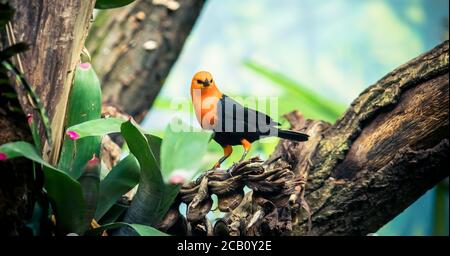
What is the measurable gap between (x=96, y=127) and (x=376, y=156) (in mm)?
767

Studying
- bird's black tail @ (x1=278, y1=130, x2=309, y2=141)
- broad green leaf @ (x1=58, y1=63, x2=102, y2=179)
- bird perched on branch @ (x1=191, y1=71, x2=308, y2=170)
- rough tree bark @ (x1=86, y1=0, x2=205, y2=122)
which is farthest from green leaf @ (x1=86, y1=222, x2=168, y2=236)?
rough tree bark @ (x1=86, y1=0, x2=205, y2=122)

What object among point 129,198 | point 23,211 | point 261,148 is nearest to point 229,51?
point 261,148

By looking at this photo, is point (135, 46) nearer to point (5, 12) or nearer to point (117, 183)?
point (117, 183)

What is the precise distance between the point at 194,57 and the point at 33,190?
345cm

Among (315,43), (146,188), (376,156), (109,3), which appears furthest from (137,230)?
(315,43)

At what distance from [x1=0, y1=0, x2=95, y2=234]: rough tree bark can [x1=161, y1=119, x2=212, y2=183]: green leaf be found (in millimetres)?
282

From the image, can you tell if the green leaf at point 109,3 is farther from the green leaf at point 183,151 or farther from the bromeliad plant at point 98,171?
the green leaf at point 183,151

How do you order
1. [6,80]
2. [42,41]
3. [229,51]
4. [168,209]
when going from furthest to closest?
[229,51] < [168,209] < [42,41] < [6,80]

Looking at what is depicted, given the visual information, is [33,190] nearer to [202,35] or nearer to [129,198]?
[129,198]

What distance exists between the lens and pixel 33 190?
1109 mm

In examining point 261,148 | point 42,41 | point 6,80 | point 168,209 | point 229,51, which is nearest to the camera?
→ point 6,80

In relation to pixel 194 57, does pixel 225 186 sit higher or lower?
lower

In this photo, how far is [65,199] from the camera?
3.67 feet

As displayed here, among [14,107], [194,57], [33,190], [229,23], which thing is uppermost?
[229,23]
